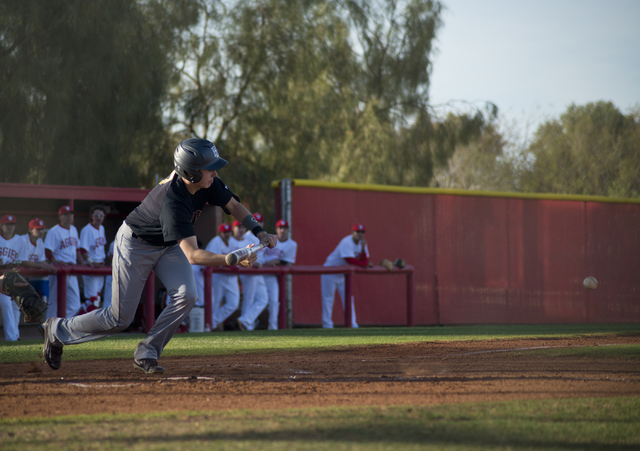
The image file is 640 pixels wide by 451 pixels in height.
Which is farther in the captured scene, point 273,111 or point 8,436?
point 273,111

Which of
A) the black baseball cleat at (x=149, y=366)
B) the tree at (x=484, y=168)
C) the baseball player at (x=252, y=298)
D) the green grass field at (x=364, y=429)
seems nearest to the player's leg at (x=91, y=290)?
the baseball player at (x=252, y=298)

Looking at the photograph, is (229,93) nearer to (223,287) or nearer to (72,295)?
(223,287)

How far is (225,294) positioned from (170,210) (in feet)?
27.6

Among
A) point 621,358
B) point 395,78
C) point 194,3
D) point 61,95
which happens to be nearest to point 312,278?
point 61,95

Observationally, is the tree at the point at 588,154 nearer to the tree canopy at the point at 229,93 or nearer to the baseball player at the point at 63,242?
the tree canopy at the point at 229,93

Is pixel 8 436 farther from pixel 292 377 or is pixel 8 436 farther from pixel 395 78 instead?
pixel 395 78

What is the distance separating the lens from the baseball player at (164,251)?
4574mm

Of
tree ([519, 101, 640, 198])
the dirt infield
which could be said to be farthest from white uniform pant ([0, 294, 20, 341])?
tree ([519, 101, 640, 198])

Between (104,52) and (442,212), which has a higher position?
(104,52)

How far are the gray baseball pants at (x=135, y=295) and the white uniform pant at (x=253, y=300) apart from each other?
296 inches

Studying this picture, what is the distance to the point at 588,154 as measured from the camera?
38.5 m

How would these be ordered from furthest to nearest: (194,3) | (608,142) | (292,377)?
1. (608,142)
2. (194,3)
3. (292,377)

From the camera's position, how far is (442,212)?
15477 millimetres

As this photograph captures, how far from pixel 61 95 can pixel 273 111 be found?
7187 mm
